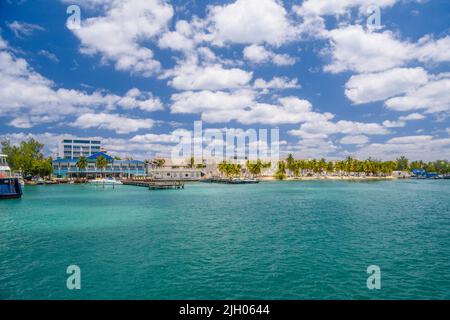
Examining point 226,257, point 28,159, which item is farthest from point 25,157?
point 226,257

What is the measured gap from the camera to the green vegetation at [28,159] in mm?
130000

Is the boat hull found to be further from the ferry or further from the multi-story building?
the multi-story building

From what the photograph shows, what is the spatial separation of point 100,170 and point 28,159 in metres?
36.7

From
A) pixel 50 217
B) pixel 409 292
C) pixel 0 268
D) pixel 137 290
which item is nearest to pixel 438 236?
pixel 409 292

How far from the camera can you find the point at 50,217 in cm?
4075

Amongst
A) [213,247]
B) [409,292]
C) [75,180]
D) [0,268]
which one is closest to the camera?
[409,292]

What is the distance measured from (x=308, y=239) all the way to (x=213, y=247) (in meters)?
9.52

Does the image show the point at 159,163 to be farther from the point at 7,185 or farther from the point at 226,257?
the point at 226,257

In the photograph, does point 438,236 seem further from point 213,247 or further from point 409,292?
point 213,247

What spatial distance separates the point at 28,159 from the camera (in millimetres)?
131250

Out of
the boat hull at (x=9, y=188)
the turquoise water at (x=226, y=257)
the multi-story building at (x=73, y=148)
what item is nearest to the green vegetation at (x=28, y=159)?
the multi-story building at (x=73, y=148)

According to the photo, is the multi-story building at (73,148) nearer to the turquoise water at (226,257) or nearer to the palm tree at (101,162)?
the palm tree at (101,162)
